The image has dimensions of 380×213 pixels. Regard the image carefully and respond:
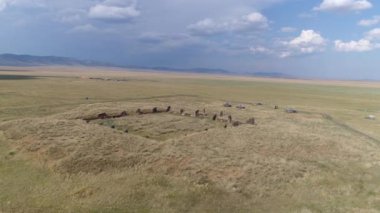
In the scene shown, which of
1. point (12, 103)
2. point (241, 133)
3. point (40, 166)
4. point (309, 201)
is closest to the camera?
point (309, 201)

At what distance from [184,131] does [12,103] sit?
3952cm

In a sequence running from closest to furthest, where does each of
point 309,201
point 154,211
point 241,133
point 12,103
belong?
point 154,211
point 309,201
point 241,133
point 12,103

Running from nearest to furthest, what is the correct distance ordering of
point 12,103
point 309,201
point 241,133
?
point 309,201 → point 241,133 → point 12,103

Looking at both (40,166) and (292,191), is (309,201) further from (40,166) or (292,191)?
(40,166)

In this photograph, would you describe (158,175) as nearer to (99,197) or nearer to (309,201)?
(99,197)

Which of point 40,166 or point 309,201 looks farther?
point 40,166

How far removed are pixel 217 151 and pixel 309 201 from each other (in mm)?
11928

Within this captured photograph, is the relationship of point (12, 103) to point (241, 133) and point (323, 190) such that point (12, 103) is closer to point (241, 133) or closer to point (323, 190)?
point (241, 133)

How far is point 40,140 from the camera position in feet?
129

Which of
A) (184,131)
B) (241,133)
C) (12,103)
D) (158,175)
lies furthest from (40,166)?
(12,103)

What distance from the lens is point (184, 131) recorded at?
161ft

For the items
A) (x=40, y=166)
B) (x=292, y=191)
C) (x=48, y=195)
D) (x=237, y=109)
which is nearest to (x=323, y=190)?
(x=292, y=191)

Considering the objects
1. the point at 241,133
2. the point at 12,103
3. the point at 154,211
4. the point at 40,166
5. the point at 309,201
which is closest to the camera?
the point at 154,211

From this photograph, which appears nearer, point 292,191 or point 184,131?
point 292,191
